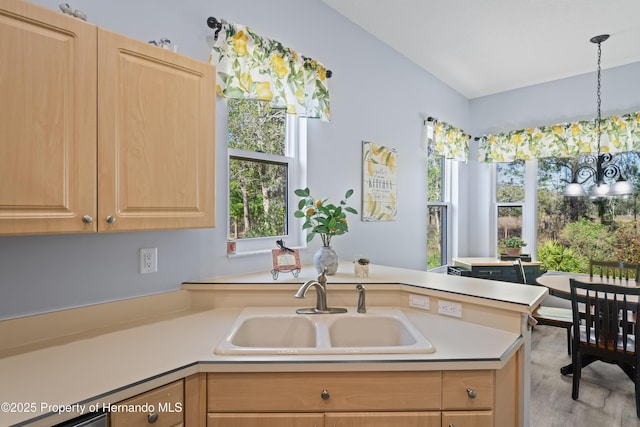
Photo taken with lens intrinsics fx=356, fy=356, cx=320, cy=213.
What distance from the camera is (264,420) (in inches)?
49.6

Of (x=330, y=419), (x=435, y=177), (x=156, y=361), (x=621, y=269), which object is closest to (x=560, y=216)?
(x=621, y=269)

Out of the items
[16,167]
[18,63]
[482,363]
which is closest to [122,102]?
[18,63]

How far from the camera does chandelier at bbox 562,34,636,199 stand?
3.04 meters

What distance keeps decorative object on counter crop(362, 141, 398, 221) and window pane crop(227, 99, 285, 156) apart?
859mm

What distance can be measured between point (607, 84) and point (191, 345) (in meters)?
4.64

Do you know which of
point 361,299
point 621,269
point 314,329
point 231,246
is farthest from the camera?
point 621,269

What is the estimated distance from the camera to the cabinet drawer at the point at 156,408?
1059 mm

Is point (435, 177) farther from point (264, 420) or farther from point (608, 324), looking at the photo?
point (264, 420)

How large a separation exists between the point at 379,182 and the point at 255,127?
132 cm

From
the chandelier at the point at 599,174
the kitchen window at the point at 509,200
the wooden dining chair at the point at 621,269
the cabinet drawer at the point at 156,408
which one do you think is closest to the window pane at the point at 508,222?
the kitchen window at the point at 509,200

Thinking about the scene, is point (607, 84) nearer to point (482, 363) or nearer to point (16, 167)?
point (482, 363)

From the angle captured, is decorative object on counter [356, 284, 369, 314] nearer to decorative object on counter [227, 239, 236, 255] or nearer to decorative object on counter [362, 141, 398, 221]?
decorative object on counter [227, 239, 236, 255]

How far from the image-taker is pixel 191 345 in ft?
4.46

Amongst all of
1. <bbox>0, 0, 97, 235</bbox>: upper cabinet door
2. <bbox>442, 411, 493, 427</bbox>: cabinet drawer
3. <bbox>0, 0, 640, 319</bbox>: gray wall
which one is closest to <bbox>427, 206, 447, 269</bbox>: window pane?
<bbox>0, 0, 640, 319</bbox>: gray wall
